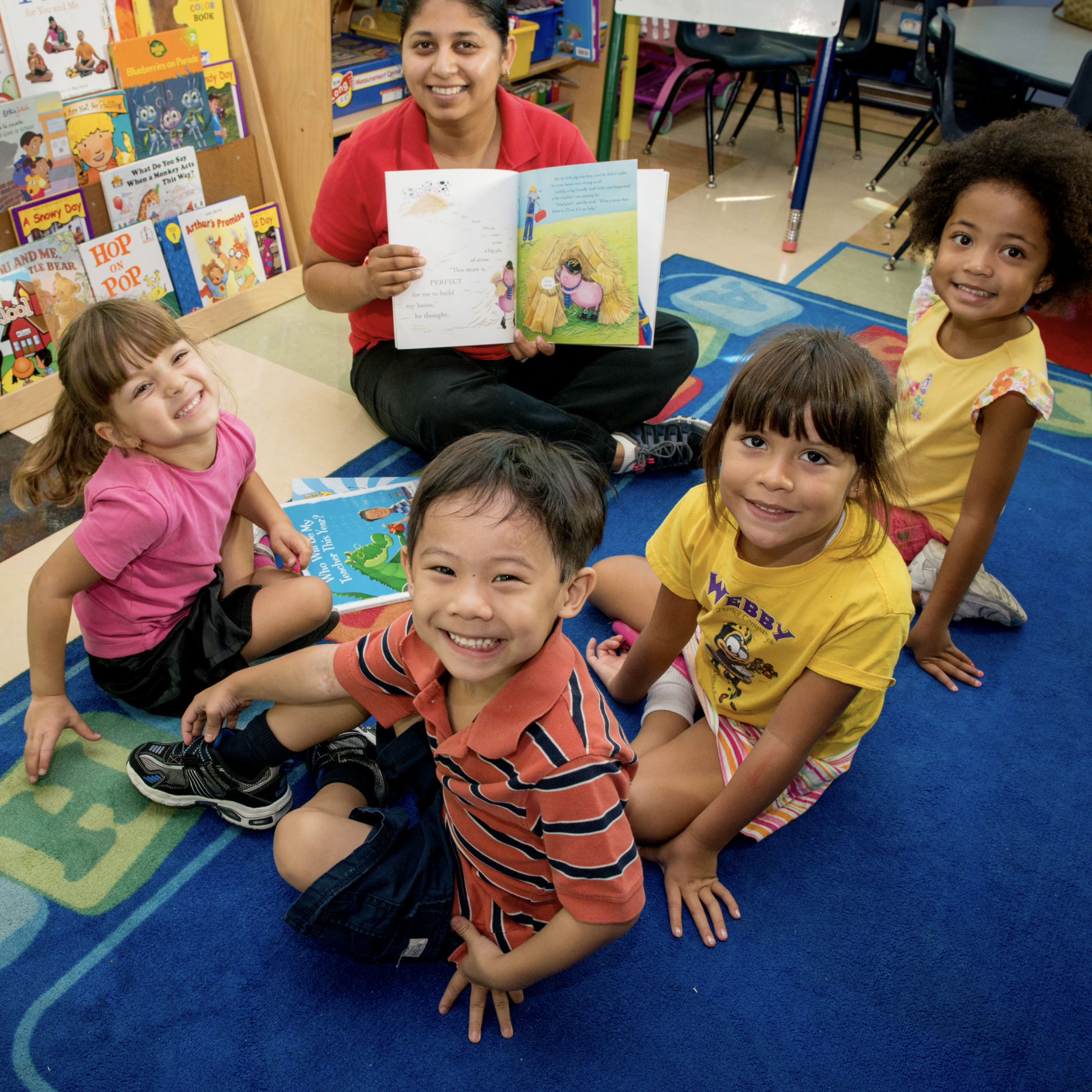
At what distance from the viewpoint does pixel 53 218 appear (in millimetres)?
1724

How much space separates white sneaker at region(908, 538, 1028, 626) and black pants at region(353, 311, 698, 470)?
1.96 feet

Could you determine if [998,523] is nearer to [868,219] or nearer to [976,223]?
[976,223]

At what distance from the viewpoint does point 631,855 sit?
0.80m

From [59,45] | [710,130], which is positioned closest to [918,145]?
[710,130]

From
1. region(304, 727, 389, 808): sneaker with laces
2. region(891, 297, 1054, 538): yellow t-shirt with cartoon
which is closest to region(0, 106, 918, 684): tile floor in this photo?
region(304, 727, 389, 808): sneaker with laces

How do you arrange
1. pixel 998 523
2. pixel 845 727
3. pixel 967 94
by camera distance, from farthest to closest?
pixel 967 94 < pixel 998 523 < pixel 845 727

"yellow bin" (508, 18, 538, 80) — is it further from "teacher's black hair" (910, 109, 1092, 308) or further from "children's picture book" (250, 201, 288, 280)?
"teacher's black hair" (910, 109, 1092, 308)

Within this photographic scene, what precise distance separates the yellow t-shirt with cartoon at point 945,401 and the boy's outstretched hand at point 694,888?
0.67 meters

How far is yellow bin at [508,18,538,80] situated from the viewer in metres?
2.59

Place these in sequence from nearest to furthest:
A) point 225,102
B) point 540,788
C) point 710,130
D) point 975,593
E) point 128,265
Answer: point 540,788 < point 975,593 < point 128,265 < point 225,102 < point 710,130

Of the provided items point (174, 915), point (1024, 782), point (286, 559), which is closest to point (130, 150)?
point (286, 559)

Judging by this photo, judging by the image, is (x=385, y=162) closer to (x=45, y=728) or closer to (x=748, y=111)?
(x=45, y=728)

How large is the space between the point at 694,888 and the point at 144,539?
81cm

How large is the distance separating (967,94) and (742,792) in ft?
12.4
